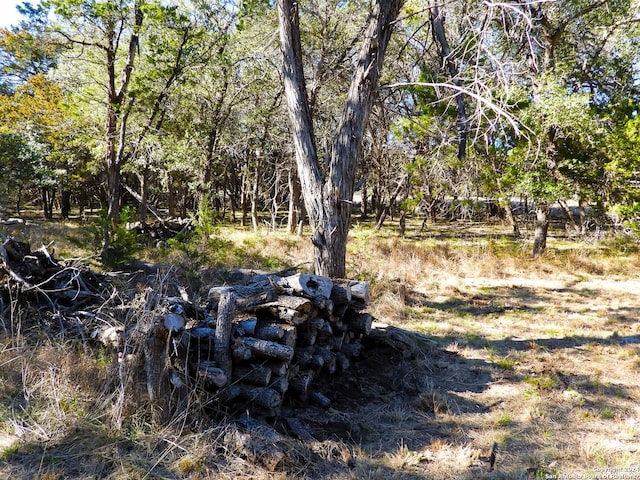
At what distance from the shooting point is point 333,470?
129 inches

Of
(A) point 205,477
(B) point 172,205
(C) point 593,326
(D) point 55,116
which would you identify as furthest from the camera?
(B) point 172,205

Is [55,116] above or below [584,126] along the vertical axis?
above

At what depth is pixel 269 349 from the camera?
3.77 meters

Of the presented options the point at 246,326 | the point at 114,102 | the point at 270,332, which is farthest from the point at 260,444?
the point at 114,102

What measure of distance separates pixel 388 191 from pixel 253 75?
6.06 m

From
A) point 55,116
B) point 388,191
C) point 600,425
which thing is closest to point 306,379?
point 600,425

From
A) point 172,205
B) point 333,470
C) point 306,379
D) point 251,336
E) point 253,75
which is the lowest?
point 333,470

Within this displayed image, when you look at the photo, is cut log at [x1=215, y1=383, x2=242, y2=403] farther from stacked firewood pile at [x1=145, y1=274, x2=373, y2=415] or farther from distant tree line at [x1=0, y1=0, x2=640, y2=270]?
distant tree line at [x1=0, y1=0, x2=640, y2=270]

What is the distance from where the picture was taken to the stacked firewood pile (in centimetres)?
352

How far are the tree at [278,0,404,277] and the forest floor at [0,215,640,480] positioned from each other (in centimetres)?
156

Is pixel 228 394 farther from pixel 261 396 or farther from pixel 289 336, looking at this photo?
pixel 289 336


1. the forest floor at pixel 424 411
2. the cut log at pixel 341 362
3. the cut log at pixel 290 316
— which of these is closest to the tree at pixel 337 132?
the forest floor at pixel 424 411

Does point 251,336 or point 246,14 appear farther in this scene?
point 246,14

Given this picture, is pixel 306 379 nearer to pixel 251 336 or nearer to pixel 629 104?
pixel 251 336
